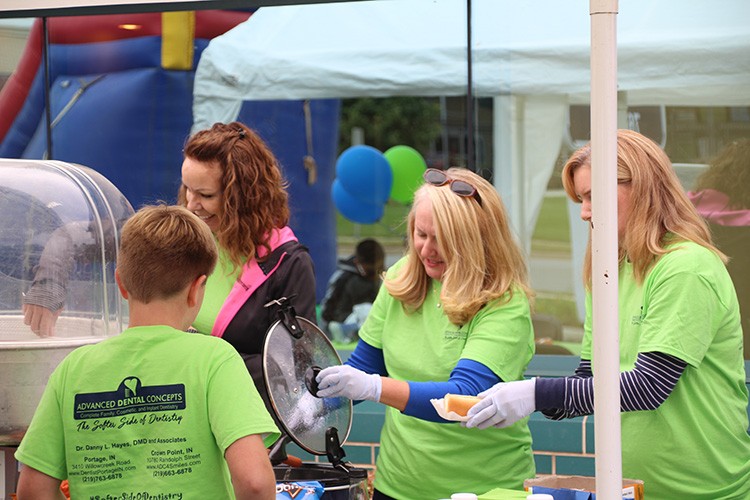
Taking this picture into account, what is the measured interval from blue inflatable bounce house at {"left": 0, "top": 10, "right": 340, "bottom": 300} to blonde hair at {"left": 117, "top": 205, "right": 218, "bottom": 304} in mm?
2975

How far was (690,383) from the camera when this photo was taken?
231 centimetres

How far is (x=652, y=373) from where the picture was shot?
89.1 inches

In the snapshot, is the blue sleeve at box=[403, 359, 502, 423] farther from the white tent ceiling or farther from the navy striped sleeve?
the white tent ceiling

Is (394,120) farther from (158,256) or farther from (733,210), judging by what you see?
(158,256)

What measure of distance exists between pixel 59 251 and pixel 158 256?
2.50ft

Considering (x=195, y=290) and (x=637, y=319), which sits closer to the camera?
(x=195, y=290)

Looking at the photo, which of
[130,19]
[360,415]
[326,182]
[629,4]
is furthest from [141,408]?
[326,182]

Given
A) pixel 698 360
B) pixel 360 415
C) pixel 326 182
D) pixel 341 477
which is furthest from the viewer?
pixel 326 182

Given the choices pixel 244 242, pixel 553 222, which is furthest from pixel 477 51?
pixel 244 242

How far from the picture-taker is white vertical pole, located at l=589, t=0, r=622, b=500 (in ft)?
5.90

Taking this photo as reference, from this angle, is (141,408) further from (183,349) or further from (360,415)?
(360,415)

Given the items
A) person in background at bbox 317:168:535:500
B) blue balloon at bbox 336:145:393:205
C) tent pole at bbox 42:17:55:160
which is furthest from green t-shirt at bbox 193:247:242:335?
blue balloon at bbox 336:145:393:205

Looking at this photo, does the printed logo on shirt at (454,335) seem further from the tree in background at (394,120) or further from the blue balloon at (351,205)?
the tree in background at (394,120)

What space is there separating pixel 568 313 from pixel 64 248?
113 inches
